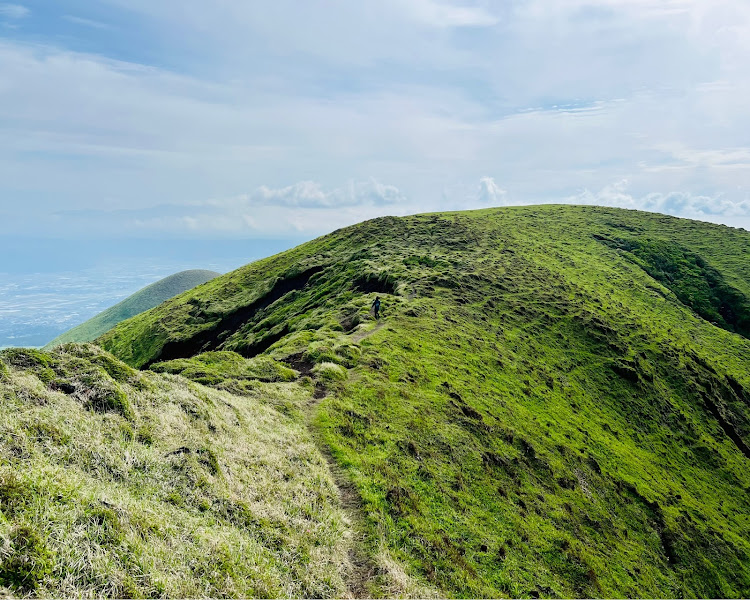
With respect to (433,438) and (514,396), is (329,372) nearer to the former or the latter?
(433,438)

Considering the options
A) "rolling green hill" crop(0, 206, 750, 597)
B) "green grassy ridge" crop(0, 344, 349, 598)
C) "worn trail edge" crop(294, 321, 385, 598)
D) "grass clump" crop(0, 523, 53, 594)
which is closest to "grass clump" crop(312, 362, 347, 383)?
"rolling green hill" crop(0, 206, 750, 597)

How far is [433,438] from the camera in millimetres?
24953

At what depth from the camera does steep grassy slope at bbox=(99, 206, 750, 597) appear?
64.2 ft

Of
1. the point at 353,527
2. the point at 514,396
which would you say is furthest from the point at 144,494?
the point at 514,396

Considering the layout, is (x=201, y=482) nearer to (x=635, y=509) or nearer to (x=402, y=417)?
(x=402, y=417)

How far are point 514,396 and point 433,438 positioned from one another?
1575cm

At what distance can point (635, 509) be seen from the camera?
29281 mm

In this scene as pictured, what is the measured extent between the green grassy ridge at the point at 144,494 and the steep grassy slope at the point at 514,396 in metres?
2.86

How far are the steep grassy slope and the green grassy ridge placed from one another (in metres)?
2.86

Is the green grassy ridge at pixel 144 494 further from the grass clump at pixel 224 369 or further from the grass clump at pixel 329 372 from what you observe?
the grass clump at pixel 329 372

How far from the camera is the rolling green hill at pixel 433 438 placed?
1209 centimetres

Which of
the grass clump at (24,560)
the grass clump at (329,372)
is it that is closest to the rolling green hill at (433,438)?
the grass clump at (24,560)

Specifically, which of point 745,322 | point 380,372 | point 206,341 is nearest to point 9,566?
point 380,372

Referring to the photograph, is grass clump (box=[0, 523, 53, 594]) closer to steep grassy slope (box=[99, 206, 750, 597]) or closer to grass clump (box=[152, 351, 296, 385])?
steep grassy slope (box=[99, 206, 750, 597])
